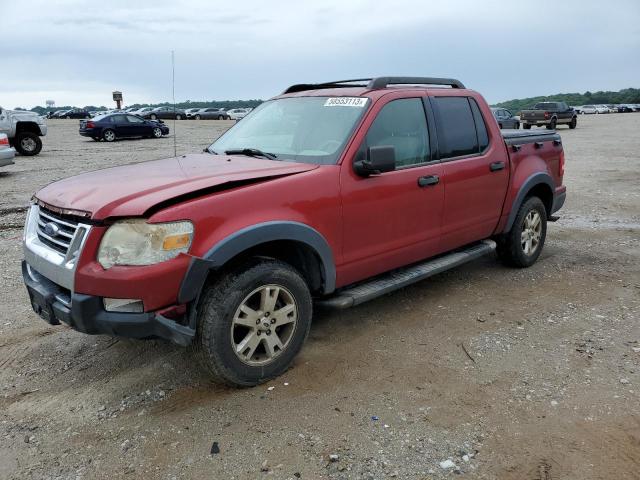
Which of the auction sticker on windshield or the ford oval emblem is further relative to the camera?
the auction sticker on windshield

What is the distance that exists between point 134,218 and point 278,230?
84 cm

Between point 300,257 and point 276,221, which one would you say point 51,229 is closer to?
point 276,221

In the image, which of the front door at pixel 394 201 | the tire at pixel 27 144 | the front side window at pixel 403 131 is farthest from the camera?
the tire at pixel 27 144

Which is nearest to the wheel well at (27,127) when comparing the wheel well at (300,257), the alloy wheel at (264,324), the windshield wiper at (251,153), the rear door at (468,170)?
the windshield wiper at (251,153)

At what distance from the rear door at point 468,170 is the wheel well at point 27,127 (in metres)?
16.6

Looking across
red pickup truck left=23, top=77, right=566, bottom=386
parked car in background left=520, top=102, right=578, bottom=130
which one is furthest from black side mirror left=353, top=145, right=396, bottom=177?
parked car in background left=520, top=102, right=578, bottom=130

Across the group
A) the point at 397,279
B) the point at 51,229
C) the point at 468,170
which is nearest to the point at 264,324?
the point at 397,279

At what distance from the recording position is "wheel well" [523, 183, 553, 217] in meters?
5.75

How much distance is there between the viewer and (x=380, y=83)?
436 centimetres

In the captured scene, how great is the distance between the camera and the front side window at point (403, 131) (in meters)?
4.07

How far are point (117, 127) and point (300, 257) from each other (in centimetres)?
2553

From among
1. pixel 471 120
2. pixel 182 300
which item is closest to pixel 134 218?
pixel 182 300

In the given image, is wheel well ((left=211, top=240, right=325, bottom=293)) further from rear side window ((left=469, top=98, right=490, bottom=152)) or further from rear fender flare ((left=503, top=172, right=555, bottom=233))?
rear fender flare ((left=503, top=172, right=555, bottom=233))

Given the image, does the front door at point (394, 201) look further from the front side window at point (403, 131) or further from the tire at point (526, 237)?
the tire at point (526, 237)
